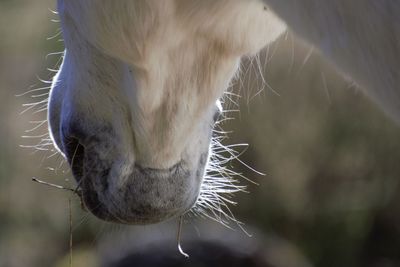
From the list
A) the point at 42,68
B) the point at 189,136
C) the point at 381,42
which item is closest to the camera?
the point at 381,42

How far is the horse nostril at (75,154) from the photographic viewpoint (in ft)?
5.89

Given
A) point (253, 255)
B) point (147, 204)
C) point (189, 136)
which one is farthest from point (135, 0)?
point (253, 255)

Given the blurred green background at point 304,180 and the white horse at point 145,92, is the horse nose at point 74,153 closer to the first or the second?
the white horse at point 145,92

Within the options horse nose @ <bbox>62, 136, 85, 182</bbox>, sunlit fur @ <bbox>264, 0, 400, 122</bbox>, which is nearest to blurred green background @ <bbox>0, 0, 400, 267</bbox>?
horse nose @ <bbox>62, 136, 85, 182</bbox>

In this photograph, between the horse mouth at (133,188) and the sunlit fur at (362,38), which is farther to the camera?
the horse mouth at (133,188)

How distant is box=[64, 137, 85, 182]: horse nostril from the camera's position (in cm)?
180

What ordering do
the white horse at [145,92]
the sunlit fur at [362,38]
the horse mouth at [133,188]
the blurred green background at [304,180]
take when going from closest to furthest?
the sunlit fur at [362,38] < the white horse at [145,92] < the horse mouth at [133,188] < the blurred green background at [304,180]

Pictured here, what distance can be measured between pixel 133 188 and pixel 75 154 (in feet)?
0.44

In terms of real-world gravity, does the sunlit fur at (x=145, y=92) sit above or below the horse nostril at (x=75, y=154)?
above

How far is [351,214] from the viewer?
19.1 ft

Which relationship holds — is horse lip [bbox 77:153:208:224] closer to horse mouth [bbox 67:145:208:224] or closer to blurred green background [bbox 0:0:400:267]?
horse mouth [bbox 67:145:208:224]

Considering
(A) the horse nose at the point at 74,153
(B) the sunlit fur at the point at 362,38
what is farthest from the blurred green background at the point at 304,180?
(B) the sunlit fur at the point at 362,38

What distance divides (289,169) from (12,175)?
169 centimetres

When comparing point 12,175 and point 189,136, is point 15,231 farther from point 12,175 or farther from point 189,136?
point 189,136
